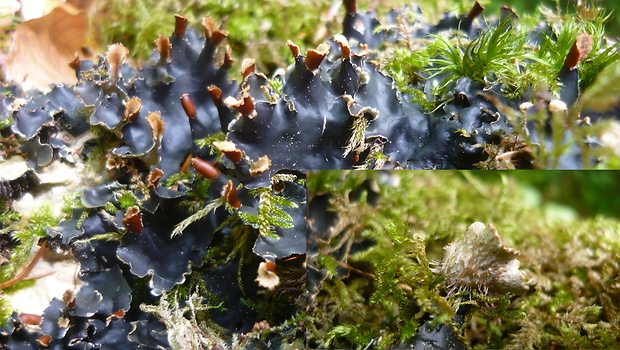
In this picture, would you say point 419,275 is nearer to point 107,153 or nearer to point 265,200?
point 265,200

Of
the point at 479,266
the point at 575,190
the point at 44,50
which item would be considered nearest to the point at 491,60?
the point at 575,190

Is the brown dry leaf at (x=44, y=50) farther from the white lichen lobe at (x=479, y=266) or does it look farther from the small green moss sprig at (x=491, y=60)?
the white lichen lobe at (x=479, y=266)

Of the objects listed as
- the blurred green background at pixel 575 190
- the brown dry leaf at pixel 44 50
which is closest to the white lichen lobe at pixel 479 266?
the blurred green background at pixel 575 190

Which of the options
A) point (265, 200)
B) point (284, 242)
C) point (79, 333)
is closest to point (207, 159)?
point (265, 200)

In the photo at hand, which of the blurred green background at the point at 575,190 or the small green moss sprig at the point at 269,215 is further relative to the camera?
the small green moss sprig at the point at 269,215

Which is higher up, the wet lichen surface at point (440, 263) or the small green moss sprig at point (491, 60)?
the small green moss sprig at point (491, 60)

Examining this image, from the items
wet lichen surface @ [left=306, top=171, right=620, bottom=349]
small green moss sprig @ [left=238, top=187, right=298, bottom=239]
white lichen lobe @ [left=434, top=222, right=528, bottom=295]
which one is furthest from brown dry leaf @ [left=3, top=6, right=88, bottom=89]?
white lichen lobe @ [left=434, top=222, right=528, bottom=295]

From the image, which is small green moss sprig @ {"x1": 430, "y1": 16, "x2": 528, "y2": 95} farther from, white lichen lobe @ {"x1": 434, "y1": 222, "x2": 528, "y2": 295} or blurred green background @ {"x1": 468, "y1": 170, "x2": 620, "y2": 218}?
white lichen lobe @ {"x1": 434, "y1": 222, "x2": 528, "y2": 295}

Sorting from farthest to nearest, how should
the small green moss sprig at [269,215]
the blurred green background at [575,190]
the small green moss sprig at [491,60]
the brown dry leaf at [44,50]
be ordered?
the brown dry leaf at [44,50], the small green moss sprig at [491,60], the small green moss sprig at [269,215], the blurred green background at [575,190]
